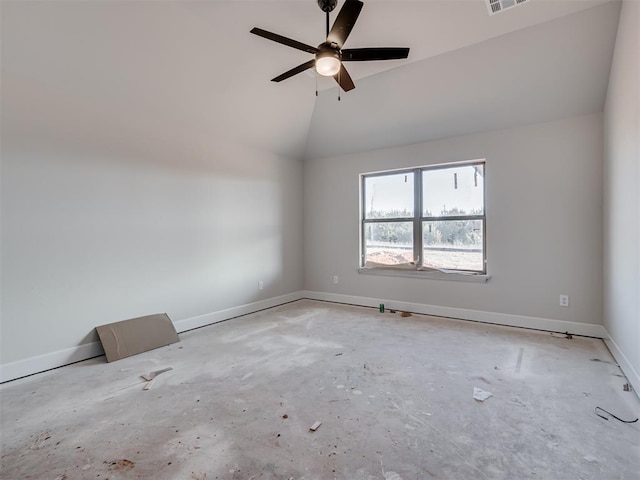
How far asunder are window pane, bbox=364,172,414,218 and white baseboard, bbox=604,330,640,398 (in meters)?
2.62

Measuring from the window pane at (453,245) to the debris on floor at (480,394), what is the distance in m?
2.18

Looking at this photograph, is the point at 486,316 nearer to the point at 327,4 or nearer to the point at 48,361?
the point at 327,4

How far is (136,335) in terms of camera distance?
3.20m

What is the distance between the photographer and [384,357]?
2.96m

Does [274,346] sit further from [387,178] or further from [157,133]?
[387,178]

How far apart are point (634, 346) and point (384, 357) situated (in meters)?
1.85

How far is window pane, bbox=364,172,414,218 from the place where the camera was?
15.6 feet

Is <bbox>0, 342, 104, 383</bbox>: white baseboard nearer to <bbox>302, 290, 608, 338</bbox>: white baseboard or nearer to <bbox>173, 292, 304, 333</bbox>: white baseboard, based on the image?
<bbox>173, 292, 304, 333</bbox>: white baseboard

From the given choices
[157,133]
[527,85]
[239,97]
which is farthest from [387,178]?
[157,133]

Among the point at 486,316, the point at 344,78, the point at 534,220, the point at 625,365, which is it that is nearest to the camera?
the point at 625,365

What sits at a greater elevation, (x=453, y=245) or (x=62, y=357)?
(x=453, y=245)

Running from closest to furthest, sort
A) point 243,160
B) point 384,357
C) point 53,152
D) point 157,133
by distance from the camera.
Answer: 1. point 53,152
2. point 384,357
3. point 157,133
4. point 243,160

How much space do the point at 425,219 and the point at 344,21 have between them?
3099 millimetres

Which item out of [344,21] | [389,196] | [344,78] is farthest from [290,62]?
[389,196]
